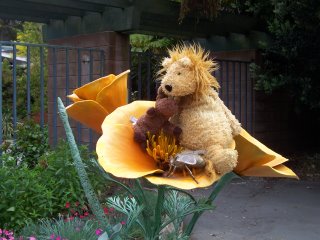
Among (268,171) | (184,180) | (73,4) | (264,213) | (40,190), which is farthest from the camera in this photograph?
(73,4)

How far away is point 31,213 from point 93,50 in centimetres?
260

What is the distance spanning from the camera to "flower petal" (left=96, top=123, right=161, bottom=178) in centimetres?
226

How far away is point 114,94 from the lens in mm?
2867

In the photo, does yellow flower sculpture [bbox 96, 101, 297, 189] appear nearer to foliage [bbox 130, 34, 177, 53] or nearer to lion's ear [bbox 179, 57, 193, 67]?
lion's ear [bbox 179, 57, 193, 67]

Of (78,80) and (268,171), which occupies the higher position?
(78,80)

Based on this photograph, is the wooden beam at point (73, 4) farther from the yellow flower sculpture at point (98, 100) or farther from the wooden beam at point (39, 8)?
the yellow flower sculpture at point (98, 100)

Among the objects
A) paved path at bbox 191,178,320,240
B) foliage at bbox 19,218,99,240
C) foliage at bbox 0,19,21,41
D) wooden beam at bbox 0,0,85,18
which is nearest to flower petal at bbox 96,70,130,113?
foliage at bbox 19,218,99,240

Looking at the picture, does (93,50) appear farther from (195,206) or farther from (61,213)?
(195,206)

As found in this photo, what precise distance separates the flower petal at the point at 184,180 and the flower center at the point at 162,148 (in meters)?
0.12

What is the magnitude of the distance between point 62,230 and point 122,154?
55.6 inches

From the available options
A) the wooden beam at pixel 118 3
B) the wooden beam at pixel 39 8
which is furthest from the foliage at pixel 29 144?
the wooden beam at pixel 118 3

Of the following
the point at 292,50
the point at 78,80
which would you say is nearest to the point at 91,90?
the point at 78,80

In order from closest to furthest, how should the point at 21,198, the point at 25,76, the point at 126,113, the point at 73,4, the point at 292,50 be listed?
the point at 126,113 → the point at 21,198 → the point at 73,4 → the point at 292,50 → the point at 25,76

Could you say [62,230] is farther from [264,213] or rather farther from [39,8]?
Answer: [39,8]
